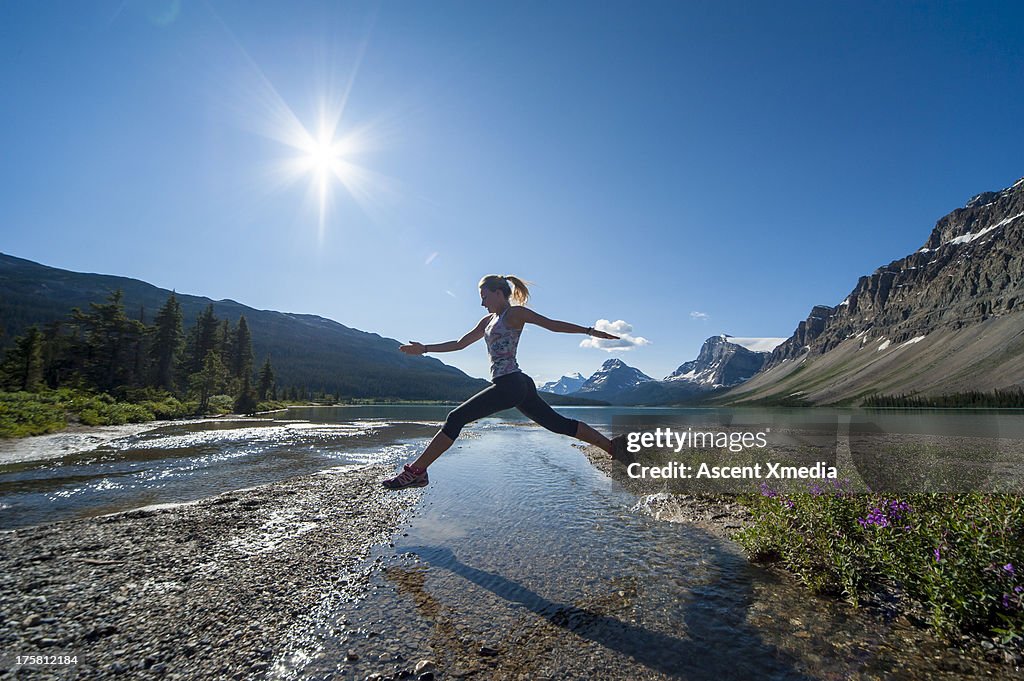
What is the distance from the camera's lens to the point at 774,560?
7.00 meters

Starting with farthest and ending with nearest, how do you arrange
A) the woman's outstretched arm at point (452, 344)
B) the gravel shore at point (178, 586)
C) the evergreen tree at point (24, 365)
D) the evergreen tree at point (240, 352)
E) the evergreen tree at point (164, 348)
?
the evergreen tree at point (240, 352), the evergreen tree at point (164, 348), the evergreen tree at point (24, 365), the woman's outstretched arm at point (452, 344), the gravel shore at point (178, 586)

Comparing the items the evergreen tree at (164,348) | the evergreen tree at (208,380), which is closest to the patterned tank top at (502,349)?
the evergreen tree at (208,380)

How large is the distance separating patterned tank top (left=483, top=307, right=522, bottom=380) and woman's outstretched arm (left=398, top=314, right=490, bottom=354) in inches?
27.3

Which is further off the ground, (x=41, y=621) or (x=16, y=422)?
(x=41, y=621)

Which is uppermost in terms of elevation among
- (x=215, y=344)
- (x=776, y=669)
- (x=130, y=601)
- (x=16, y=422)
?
(x=215, y=344)

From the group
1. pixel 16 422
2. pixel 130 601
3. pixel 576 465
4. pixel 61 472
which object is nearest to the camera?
pixel 130 601

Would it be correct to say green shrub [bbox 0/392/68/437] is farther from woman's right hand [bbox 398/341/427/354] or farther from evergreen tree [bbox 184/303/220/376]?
evergreen tree [bbox 184/303/220/376]

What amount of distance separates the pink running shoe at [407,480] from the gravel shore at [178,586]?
42.6 inches

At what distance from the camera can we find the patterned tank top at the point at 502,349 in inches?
294

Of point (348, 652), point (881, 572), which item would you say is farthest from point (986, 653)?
point (348, 652)

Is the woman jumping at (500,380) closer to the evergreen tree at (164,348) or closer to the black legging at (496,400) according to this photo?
the black legging at (496,400)

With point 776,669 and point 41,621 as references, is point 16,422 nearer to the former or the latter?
point 41,621

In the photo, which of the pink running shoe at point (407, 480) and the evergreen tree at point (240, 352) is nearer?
the pink running shoe at point (407, 480)

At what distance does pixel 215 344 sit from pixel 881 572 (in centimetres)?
9787
